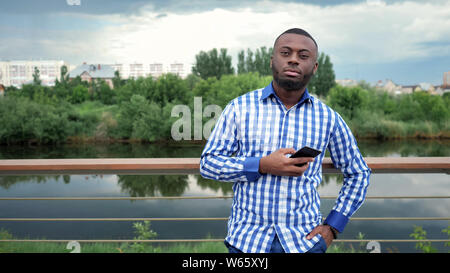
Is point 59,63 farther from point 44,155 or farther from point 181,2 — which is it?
point 44,155

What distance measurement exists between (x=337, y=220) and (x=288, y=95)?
18.9 inches

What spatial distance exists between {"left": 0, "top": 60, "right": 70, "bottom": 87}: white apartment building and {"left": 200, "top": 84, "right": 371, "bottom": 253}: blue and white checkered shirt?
59.7m

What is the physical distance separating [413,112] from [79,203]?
Answer: 3243cm

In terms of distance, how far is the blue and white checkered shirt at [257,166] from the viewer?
1153 millimetres

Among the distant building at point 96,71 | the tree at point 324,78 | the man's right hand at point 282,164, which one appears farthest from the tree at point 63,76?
the man's right hand at point 282,164

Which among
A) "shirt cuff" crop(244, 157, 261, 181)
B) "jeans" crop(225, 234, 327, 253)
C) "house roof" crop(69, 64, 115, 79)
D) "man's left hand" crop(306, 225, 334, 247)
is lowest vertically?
"jeans" crop(225, 234, 327, 253)

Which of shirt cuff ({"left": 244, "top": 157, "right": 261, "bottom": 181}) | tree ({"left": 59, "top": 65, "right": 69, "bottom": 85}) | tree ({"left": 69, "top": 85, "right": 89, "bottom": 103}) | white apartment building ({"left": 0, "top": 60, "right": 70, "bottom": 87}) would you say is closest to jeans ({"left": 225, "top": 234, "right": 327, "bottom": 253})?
shirt cuff ({"left": 244, "top": 157, "right": 261, "bottom": 181})

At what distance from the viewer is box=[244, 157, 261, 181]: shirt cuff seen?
3.66 ft

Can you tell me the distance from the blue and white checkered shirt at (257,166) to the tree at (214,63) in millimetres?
46853

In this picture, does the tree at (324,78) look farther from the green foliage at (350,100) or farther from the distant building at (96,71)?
the distant building at (96,71)

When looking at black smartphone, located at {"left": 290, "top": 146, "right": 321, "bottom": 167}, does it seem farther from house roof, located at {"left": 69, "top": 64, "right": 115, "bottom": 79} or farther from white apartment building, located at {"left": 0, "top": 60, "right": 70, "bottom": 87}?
house roof, located at {"left": 69, "top": 64, "right": 115, "bottom": 79}

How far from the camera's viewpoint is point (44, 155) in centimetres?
2892

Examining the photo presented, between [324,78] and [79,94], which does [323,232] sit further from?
[79,94]

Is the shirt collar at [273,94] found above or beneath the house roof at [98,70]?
beneath
